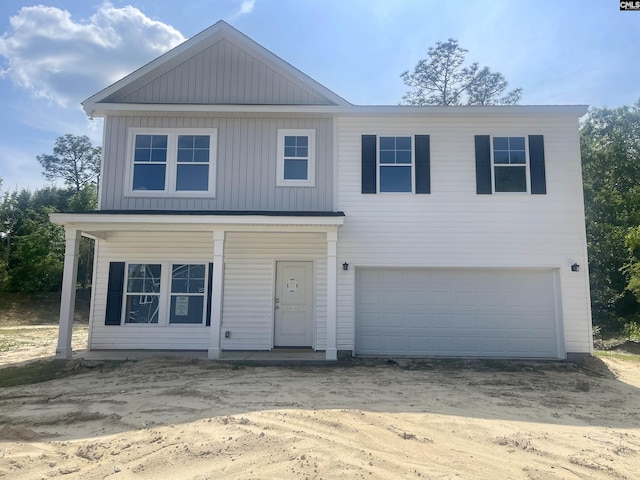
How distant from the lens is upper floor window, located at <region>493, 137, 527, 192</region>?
31.9 ft

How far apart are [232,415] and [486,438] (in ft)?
9.32

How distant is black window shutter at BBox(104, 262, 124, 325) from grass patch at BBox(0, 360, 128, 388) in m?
1.52

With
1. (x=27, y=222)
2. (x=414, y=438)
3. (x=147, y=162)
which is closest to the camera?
(x=414, y=438)

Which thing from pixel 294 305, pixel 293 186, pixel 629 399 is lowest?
pixel 629 399

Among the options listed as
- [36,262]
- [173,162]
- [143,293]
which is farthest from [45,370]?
[36,262]

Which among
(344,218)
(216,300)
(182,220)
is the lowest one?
(216,300)

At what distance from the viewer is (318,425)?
15.3ft

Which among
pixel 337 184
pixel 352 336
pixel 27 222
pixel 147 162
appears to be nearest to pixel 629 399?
pixel 352 336

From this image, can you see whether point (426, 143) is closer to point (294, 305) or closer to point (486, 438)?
point (294, 305)

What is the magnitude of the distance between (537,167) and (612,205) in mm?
13257

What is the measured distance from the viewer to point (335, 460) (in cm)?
374

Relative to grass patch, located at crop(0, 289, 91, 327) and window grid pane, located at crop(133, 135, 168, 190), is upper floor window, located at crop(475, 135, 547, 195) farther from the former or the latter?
grass patch, located at crop(0, 289, 91, 327)

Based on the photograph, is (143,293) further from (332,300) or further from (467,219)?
(467,219)

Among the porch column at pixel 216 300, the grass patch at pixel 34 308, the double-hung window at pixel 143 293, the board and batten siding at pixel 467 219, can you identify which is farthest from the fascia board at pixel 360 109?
the grass patch at pixel 34 308
